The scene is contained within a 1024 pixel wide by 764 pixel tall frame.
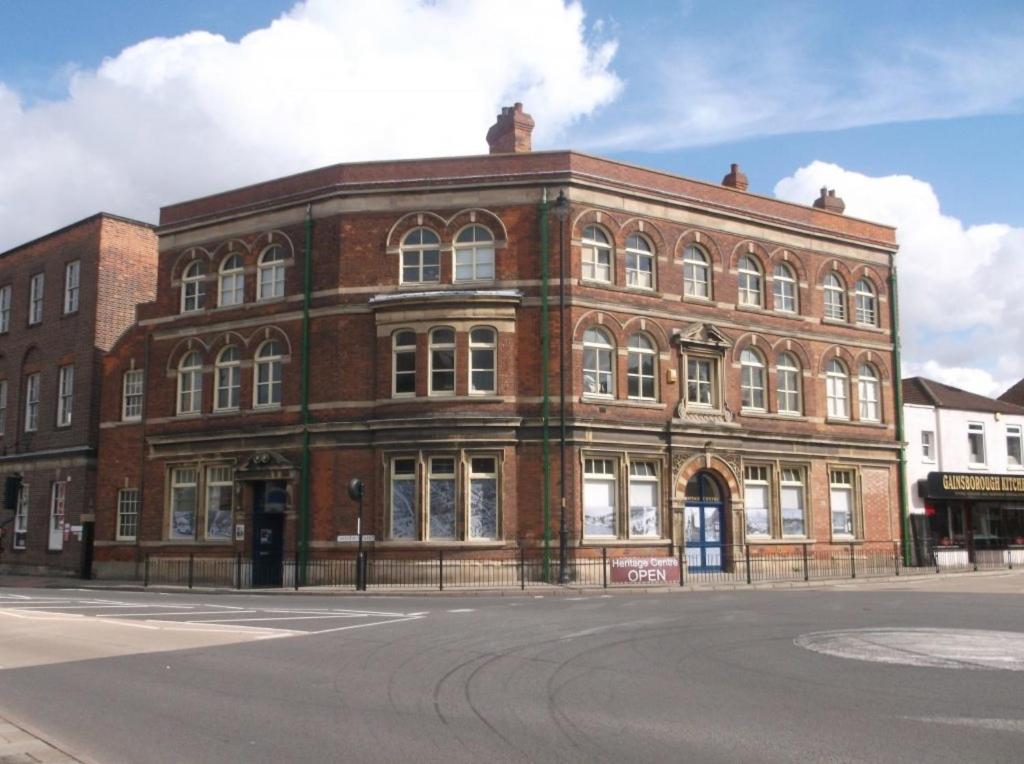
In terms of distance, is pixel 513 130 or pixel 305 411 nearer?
pixel 305 411

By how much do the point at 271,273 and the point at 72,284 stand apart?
11.7 m

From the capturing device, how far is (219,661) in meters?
13.2

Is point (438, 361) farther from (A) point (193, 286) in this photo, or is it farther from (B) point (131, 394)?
(B) point (131, 394)

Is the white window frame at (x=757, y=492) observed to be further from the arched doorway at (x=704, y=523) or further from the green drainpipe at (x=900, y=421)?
the green drainpipe at (x=900, y=421)

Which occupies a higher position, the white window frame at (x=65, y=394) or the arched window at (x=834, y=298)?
the arched window at (x=834, y=298)

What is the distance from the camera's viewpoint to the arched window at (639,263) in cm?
3288

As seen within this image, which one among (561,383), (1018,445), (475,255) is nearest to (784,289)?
(561,383)

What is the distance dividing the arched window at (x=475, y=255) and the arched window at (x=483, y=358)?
185 cm

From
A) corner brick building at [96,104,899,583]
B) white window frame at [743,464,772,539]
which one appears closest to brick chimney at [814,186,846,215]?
corner brick building at [96,104,899,583]

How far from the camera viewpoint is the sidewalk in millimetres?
7750

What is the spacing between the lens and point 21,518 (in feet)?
137

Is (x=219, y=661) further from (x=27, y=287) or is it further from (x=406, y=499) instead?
(x=27, y=287)

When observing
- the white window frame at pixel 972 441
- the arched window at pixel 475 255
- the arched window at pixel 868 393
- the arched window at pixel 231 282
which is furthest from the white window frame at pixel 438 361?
the white window frame at pixel 972 441

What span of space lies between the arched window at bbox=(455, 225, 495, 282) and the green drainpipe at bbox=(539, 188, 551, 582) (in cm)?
167
